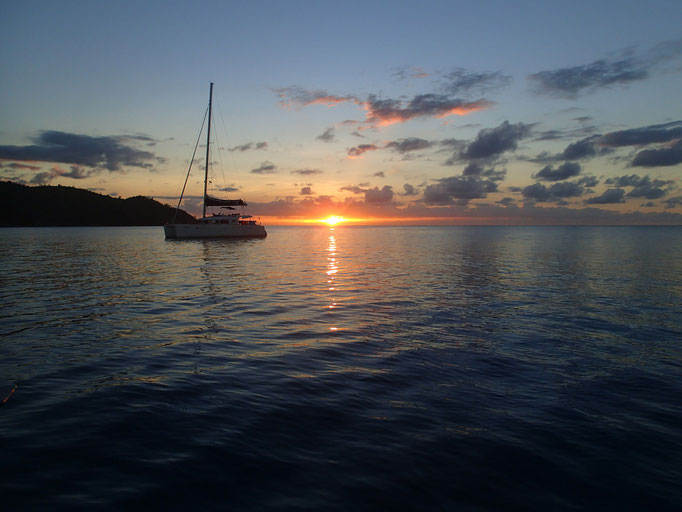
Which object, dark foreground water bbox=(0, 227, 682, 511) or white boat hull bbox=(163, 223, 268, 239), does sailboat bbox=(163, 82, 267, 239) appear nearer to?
white boat hull bbox=(163, 223, 268, 239)

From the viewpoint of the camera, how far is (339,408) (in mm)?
6652

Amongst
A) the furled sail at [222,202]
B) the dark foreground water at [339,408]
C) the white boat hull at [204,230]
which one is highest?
the furled sail at [222,202]

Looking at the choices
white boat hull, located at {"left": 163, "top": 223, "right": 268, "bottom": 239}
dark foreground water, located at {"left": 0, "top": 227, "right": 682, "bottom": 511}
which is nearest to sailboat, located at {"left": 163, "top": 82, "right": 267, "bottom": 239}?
white boat hull, located at {"left": 163, "top": 223, "right": 268, "bottom": 239}

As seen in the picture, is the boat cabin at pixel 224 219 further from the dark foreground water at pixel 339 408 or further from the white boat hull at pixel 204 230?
the dark foreground water at pixel 339 408

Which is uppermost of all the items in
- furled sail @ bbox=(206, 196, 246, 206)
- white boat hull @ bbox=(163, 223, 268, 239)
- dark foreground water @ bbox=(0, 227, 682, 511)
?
furled sail @ bbox=(206, 196, 246, 206)

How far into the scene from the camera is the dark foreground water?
453 cm

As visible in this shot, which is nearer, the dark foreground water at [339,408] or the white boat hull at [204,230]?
the dark foreground water at [339,408]

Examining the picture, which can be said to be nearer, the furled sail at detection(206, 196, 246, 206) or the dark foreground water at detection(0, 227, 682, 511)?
the dark foreground water at detection(0, 227, 682, 511)

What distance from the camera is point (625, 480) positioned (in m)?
4.85

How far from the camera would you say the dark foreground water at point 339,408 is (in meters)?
4.53

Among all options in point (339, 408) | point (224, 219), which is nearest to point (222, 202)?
point (224, 219)

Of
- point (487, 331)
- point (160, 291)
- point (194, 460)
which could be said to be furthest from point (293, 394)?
point (160, 291)

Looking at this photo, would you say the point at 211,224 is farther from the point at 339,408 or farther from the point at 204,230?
the point at 339,408

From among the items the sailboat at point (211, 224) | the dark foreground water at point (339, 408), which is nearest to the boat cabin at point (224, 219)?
the sailboat at point (211, 224)
